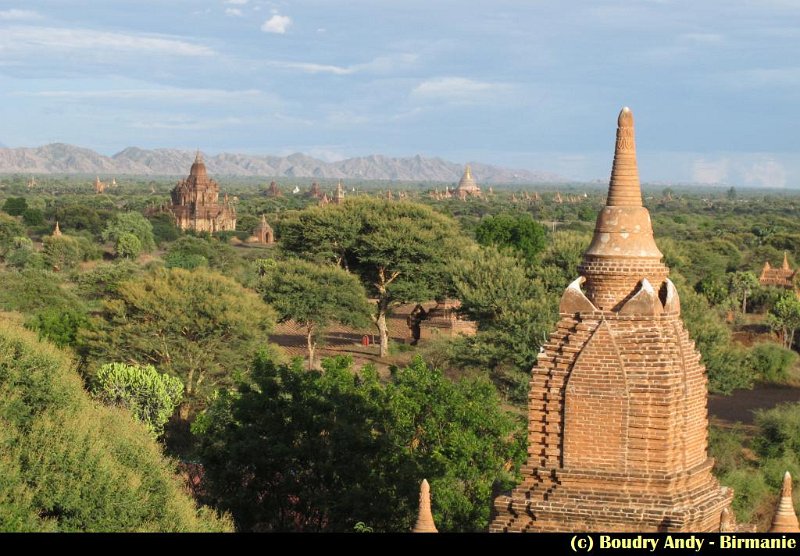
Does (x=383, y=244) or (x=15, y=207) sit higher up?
(x=383, y=244)

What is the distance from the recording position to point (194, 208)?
94812mm

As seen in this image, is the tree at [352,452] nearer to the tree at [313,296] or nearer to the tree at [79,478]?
the tree at [79,478]

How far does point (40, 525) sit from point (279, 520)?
4053mm

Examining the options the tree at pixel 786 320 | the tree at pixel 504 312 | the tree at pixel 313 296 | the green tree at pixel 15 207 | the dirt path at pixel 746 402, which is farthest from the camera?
the green tree at pixel 15 207

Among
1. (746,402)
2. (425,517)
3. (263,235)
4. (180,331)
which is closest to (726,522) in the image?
(425,517)

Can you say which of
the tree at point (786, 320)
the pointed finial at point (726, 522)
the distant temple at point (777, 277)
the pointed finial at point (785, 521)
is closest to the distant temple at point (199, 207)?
the distant temple at point (777, 277)

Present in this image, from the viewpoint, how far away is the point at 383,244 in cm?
4219

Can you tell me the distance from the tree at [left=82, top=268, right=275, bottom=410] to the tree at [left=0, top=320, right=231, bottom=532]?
11.0 metres

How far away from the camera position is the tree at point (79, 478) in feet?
45.1

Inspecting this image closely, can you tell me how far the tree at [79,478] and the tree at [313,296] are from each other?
19901 millimetres

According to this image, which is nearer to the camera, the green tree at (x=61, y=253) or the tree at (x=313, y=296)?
the tree at (x=313, y=296)

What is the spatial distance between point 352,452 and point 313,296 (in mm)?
21212

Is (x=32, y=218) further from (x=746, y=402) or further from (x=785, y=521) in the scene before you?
(x=785, y=521)

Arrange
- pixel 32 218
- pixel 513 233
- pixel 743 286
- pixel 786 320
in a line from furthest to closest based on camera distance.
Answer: pixel 32 218
pixel 513 233
pixel 743 286
pixel 786 320
